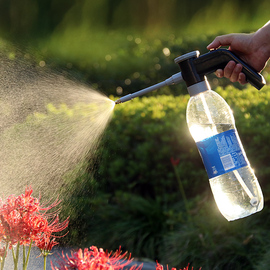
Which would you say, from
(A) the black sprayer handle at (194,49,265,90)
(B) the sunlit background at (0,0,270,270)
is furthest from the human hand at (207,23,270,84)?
(B) the sunlit background at (0,0,270,270)

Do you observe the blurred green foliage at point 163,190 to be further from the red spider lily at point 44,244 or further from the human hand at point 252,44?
the red spider lily at point 44,244

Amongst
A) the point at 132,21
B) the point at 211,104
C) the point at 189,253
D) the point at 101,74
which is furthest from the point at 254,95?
the point at 132,21

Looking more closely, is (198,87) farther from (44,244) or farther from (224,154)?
(44,244)

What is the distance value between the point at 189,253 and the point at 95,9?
7171mm

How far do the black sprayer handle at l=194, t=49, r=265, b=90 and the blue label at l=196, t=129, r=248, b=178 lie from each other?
13.2 inches

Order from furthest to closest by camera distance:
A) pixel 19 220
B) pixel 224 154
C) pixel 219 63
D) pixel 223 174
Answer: pixel 223 174 < pixel 219 63 < pixel 224 154 < pixel 19 220

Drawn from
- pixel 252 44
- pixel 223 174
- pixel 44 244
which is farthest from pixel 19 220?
pixel 252 44

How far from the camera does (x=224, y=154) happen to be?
194 centimetres

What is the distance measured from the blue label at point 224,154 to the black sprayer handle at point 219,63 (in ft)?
1.10

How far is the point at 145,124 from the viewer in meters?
4.63

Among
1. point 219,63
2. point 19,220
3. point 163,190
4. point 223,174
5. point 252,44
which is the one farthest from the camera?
point 163,190

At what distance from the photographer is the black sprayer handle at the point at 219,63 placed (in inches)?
80.3

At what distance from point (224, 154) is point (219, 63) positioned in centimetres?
48

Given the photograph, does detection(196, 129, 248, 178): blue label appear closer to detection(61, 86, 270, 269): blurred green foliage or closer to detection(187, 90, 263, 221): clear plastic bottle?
detection(187, 90, 263, 221): clear plastic bottle
